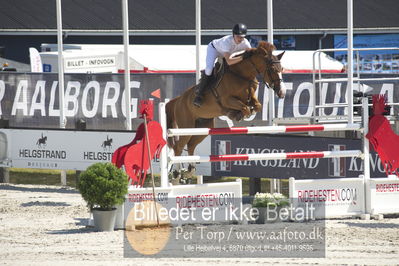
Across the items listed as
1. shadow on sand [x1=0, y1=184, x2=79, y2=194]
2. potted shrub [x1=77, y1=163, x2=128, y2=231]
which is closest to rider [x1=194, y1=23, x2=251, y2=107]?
potted shrub [x1=77, y1=163, x2=128, y2=231]

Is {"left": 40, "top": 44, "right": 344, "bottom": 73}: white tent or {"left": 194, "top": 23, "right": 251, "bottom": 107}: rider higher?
{"left": 40, "top": 44, "right": 344, "bottom": 73}: white tent

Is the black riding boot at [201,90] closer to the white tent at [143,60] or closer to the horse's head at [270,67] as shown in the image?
the horse's head at [270,67]

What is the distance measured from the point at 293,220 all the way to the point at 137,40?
81.9 feet

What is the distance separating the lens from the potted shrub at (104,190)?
9.61 m

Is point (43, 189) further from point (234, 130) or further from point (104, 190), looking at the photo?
point (234, 130)

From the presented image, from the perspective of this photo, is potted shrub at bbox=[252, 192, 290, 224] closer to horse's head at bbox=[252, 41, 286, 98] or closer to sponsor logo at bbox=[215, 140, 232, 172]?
horse's head at bbox=[252, 41, 286, 98]

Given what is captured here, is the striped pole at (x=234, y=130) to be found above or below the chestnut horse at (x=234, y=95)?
below

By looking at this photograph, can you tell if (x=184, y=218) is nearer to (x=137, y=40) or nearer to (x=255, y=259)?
(x=255, y=259)

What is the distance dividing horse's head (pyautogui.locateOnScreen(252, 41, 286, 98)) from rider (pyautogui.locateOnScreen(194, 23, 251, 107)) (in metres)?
0.30

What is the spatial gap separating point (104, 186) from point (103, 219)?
1.36 feet

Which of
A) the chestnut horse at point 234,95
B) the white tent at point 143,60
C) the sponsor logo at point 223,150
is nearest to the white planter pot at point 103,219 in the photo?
the chestnut horse at point 234,95

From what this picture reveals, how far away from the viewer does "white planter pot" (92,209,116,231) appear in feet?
31.8

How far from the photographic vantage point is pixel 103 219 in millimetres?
9711

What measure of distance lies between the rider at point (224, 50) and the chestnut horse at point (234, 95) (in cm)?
10
